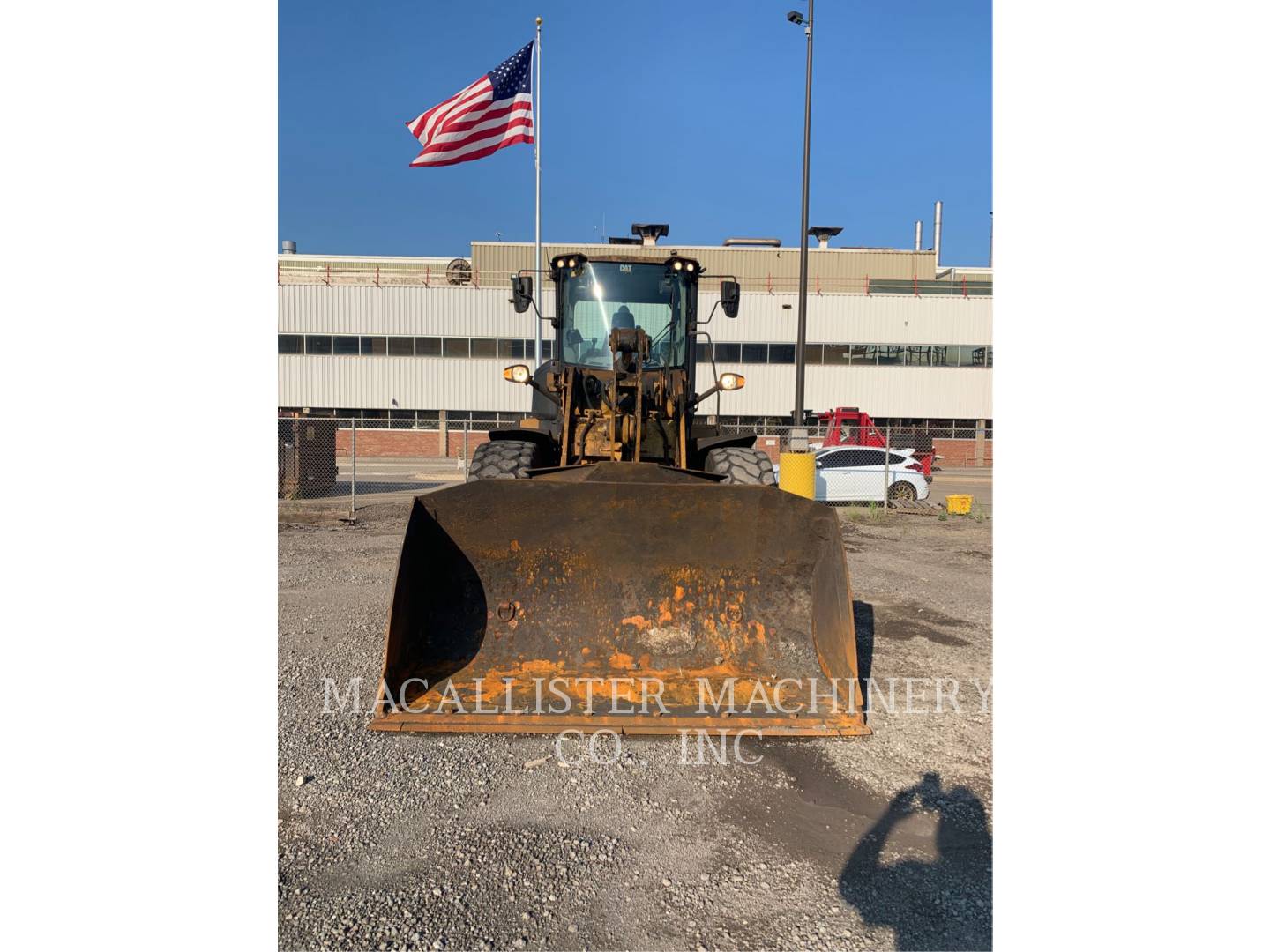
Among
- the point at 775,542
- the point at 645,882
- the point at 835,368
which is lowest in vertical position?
the point at 645,882

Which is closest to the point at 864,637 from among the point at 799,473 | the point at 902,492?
the point at 799,473

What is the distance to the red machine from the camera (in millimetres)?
17820

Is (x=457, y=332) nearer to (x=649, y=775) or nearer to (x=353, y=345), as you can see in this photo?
(x=353, y=345)

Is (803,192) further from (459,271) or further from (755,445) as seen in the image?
(459,271)

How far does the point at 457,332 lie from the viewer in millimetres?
27531

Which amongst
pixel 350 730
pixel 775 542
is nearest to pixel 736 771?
pixel 775 542

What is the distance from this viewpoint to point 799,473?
12.1 m

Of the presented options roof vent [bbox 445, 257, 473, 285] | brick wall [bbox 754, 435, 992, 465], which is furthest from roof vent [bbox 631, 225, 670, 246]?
brick wall [bbox 754, 435, 992, 465]

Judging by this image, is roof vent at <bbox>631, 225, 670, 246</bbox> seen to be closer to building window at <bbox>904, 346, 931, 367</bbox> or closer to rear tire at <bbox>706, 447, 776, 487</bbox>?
building window at <bbox>904, 346, 931, 367</bbox>

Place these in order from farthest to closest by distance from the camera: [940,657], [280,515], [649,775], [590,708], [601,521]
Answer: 1. [280,515]
2. [940,657]
3. [601,521]
4. [590,708]
5. [649,775]

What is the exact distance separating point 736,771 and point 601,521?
1.60 m

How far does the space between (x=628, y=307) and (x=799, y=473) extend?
622 cm

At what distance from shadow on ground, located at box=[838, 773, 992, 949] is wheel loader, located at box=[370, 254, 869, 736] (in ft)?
2.34

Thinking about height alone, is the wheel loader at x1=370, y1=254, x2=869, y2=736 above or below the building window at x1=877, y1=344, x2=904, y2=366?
below
